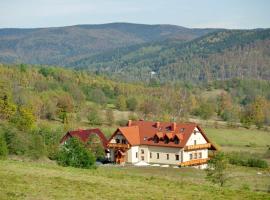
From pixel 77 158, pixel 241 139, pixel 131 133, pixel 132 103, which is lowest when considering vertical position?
pixel 241 139

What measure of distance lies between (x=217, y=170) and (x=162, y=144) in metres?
30.9

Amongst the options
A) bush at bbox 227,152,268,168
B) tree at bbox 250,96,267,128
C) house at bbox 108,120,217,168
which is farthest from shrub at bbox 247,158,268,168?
tree at bbox 250,96,267,128

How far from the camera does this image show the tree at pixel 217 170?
37.2 meters

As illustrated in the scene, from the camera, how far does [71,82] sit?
16900cm

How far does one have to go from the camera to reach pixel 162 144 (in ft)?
226

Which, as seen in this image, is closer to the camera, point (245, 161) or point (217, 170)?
point (217, 170)

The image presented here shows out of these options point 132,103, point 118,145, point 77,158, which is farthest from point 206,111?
point 77,158

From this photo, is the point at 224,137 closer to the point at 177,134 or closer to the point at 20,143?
the point at 177,134

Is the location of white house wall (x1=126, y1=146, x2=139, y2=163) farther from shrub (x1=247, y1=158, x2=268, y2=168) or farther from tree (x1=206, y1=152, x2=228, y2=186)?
tree (x1=206, y1=152, x2=228, y2=186)

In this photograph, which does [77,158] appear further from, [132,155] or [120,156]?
[132,155]

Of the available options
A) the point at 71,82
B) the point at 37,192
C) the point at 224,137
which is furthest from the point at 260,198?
the point at 71,82

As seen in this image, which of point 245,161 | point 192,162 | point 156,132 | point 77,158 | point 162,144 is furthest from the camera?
point 156,132

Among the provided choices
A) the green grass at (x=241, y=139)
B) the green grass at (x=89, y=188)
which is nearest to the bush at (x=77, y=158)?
the green grass at (x=89, y=188)

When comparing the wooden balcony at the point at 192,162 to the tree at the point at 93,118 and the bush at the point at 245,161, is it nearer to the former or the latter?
the bush at the point at 245,161
